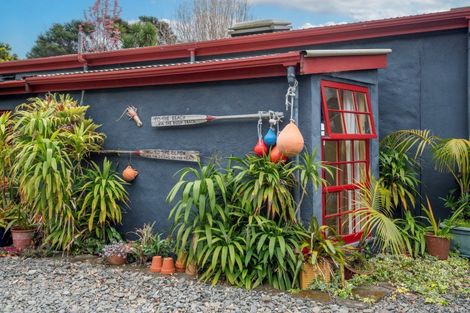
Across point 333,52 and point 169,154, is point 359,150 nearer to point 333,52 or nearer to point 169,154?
point 333,52

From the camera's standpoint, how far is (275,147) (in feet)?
18.0

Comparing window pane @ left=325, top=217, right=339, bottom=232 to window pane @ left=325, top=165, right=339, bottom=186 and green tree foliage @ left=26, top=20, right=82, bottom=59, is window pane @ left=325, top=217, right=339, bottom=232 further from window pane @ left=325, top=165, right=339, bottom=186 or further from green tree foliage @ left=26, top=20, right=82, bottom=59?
green tree foliage @ left=26, top=20, right=82, bottom=59

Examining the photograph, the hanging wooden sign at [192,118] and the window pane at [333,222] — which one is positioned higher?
the hanging wooden sign at [192,118]

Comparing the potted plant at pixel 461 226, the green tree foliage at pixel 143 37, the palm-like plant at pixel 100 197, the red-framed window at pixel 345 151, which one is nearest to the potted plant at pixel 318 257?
the red-framed window at pixel 345 151

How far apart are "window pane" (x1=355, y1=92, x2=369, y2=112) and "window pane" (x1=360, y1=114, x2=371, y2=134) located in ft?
0.26

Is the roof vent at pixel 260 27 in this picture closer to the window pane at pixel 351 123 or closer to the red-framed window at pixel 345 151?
the red-framed window at pixel 345 151

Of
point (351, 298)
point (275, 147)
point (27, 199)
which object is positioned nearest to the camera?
point (351, 298)

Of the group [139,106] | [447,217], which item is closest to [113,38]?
[139,106]

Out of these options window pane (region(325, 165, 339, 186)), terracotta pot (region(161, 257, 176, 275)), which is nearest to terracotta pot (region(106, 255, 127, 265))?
terracotta pot (region(161, 257, 176, 275))

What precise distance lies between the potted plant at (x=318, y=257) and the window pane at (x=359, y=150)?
151cm

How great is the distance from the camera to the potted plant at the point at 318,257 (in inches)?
201

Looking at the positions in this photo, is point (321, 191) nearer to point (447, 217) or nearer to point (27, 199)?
point (447, 217)

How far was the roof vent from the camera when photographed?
9.02 metres

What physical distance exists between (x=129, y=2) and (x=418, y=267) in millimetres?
20778
